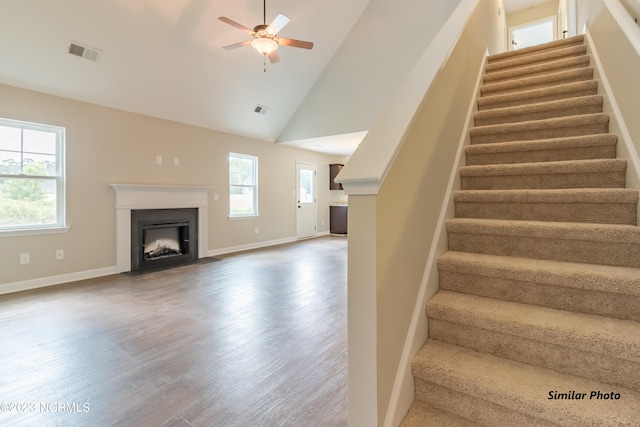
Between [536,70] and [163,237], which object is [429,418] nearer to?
[536,70]

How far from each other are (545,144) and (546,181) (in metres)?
0.30

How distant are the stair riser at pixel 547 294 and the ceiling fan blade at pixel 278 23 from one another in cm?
285

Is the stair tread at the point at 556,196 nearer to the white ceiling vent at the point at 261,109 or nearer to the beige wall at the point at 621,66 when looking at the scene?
the beige wall at the point at 621,66

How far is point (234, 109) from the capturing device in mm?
5637

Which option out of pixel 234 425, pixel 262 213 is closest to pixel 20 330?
pixel 234 425

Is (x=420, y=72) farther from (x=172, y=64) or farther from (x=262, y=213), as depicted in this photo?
(x=262, y=213)

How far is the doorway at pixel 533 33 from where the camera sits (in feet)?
21.0

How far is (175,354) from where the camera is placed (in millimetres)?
2160

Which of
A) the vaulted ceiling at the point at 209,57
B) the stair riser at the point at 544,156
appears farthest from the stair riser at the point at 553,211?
the vaulted ceiling at the point at 209,57

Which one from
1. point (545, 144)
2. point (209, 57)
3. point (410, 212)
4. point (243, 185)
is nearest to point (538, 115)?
point (545, 144)

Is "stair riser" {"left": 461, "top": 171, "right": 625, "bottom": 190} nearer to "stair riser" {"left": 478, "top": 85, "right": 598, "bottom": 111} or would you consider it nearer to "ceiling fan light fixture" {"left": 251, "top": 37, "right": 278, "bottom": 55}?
"stair riser" {"left": 478, "top": 85, "right": 598, "bottom": 111}

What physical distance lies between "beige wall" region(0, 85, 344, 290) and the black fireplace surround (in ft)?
1.04

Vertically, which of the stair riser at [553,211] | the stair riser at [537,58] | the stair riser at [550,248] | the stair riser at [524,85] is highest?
the stair riser at [537,58]

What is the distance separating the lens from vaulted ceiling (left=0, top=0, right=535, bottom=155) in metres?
3.37
